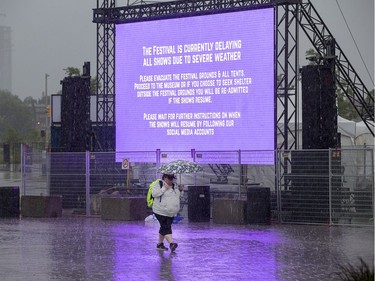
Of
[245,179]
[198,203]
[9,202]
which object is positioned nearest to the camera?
[198,203]

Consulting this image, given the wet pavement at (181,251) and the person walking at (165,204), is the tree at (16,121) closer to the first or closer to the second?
the wet pavement at (181,251)

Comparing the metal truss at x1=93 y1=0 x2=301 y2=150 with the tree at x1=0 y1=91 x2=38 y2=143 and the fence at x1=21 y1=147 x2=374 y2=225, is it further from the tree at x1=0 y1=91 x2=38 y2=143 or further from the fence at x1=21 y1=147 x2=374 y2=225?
the tree at x1=0 y1=91 x2=38 y2=143

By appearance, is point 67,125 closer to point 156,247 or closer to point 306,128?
point 306,128

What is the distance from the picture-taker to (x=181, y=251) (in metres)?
17.3

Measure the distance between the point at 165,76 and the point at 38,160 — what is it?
544cm

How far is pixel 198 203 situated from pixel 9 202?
248 inches

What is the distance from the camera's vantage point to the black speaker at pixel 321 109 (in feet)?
80.9

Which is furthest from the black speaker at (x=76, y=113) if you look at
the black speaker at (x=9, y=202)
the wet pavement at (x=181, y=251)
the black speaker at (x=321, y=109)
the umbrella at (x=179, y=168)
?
the black speaker at (x=321, y=109)

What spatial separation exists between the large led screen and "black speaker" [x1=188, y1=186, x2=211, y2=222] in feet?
7.68

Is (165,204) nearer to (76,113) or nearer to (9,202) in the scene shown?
(9,202)

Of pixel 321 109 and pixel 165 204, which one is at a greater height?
pixel 321 109

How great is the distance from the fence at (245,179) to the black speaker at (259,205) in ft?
2.02

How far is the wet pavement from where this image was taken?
13945 millimetres

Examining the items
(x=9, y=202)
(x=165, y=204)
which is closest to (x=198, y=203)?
(x=9, y=202)
